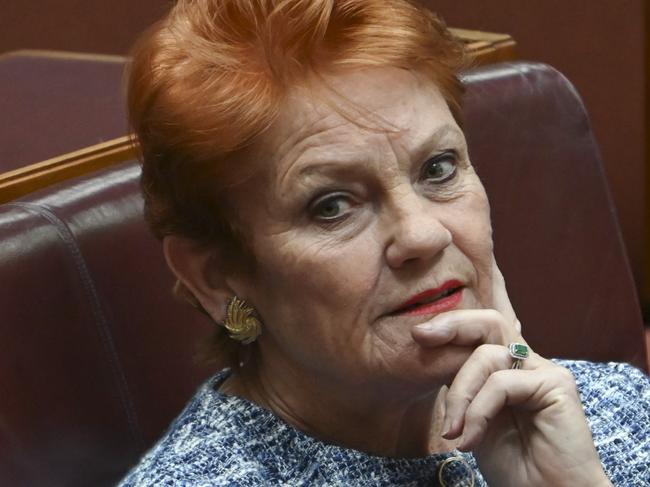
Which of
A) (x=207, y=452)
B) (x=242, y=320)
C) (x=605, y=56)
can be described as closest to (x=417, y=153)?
(x=242, y=320)

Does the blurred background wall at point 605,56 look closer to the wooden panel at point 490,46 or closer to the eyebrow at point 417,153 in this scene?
the wooden panel at point 490,46

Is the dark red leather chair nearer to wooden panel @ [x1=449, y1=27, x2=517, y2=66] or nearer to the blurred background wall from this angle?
wooden panel @ [x1=449, y1=27, x2=517, y2=66]

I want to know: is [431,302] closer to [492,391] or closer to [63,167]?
[492,391]

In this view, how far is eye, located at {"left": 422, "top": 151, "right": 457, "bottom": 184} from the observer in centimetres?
131

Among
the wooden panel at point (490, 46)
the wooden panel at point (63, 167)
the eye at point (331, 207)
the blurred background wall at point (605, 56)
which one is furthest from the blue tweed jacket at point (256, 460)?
the blurred background wall at point (605, 56)

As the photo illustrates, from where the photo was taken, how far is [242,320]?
136cm

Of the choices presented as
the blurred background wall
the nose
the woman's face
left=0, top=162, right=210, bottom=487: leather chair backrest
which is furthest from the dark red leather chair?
the blurred background wall

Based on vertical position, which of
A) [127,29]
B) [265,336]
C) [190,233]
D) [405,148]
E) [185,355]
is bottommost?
[127,29]

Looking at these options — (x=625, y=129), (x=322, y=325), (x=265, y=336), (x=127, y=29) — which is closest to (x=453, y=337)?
(x=322, y=325)

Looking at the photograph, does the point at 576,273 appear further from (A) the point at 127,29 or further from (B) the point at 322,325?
(A) the point at 127,29

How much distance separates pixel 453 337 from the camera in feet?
4.07

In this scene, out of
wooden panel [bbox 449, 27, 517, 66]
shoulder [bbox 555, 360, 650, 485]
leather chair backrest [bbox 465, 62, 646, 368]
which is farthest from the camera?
wooden panel [bbox 449, 27, 517, 66]

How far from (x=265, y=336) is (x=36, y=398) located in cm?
26

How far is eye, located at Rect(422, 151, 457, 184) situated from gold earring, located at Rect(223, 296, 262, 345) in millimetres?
237
